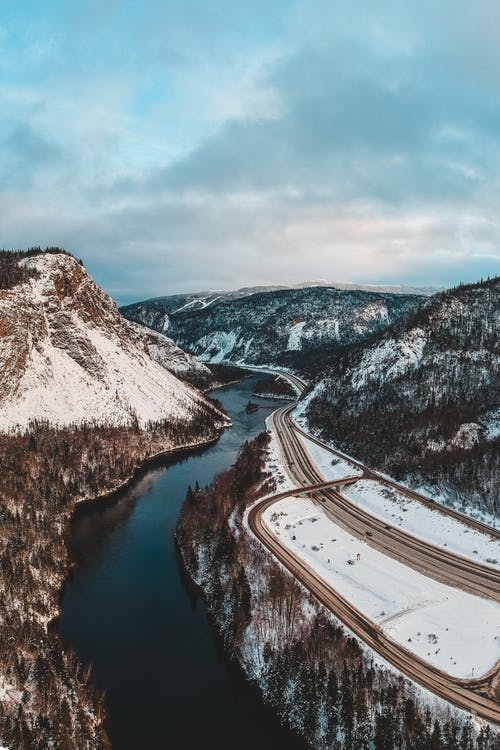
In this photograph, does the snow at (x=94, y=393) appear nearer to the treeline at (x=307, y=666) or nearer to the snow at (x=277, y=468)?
the snow at (x=277, y=468)

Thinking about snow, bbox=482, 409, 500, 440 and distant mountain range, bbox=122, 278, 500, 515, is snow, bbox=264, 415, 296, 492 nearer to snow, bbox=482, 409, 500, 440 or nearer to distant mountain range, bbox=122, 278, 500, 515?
distant mountain range, bbox=122, 278, 500, 515

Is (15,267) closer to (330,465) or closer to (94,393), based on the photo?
(94,393)

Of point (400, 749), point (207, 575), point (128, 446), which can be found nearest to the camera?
point (400, 749)

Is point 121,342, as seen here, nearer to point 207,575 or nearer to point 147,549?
point 147,549

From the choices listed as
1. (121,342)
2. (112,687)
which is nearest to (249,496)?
→ (112,687)

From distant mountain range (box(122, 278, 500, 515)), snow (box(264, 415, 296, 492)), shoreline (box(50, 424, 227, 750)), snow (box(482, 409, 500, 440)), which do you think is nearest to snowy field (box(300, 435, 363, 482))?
distant mountain range (box(122, 278, 500, 515))

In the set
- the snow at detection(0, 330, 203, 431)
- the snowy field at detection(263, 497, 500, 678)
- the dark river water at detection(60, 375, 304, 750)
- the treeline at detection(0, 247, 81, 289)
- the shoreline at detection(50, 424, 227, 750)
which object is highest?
the treeline at detection(0, 247, 81, 289)
